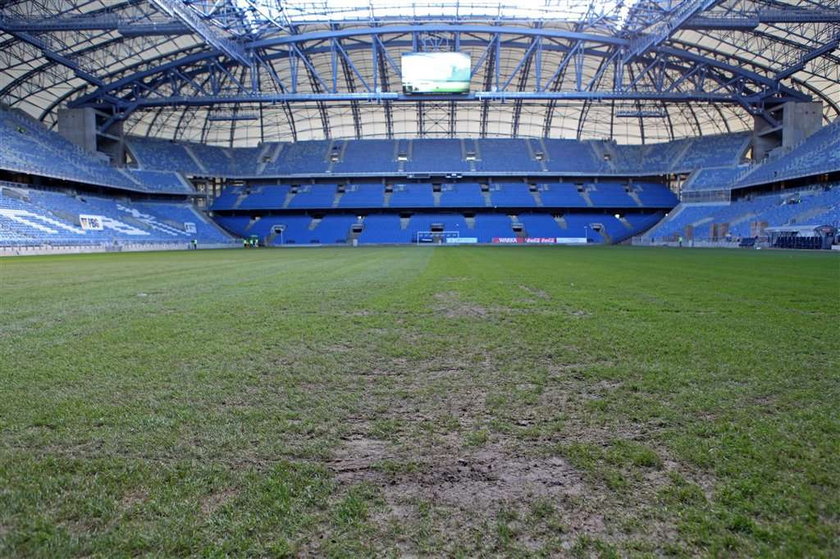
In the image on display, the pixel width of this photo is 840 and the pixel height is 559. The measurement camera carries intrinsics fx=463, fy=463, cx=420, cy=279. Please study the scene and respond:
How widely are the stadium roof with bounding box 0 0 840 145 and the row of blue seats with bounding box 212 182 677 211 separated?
30.8 feet

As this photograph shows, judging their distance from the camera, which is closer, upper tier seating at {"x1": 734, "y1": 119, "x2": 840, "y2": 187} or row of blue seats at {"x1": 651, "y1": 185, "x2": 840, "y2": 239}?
row of blue seats at {"x1": 651, "y1": 185, "x2": 840, "y2": 239}

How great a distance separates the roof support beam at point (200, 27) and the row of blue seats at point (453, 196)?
25.5m

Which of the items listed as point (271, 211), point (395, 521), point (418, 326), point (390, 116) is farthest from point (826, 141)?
point (271, 211)

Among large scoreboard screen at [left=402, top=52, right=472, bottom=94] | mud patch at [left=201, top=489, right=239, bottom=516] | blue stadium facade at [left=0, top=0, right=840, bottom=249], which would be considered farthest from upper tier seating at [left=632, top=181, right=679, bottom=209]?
mud patch at [left=201, top=489, right=239, bottom=516]

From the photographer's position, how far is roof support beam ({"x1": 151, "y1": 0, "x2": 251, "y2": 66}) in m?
26.8

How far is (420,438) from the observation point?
2.80m

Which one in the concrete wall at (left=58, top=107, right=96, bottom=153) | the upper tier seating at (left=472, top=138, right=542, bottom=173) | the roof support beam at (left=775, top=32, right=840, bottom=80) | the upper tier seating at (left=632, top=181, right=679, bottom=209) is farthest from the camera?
the upper tier seating at (left=472, top=138, right=542, bottom=173)

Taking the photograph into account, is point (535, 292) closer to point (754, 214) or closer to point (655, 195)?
point (754, 214)

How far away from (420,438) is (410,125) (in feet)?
204

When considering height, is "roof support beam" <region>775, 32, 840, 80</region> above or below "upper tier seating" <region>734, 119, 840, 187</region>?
above

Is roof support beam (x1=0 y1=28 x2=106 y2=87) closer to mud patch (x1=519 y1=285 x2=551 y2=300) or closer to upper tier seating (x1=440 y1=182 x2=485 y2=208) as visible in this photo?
mud patch (x1=519 y1=285 x2=551 y2=300)

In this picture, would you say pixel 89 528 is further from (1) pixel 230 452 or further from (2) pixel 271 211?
(2) pixel 271 211

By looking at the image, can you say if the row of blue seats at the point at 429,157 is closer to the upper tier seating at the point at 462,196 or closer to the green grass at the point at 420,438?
the upper tier seating at the point at 462,196

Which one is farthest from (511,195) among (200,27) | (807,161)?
(200,27)
